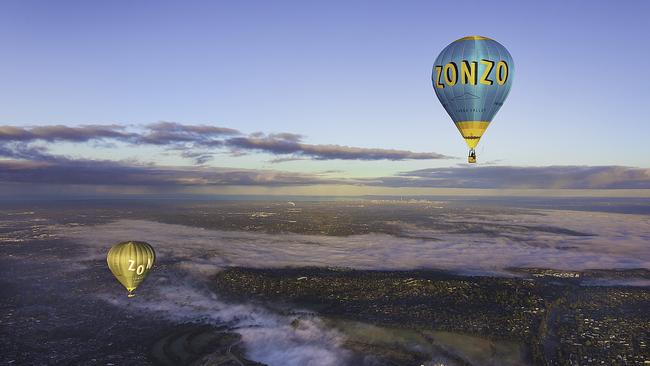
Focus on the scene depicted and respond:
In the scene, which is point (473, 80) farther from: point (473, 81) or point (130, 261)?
point (130, 261)

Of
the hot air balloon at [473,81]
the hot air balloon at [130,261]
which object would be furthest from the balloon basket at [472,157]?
the hot air balloon at [130,261]

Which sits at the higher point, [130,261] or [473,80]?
[473,80]

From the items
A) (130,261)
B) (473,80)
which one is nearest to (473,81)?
(473,80)

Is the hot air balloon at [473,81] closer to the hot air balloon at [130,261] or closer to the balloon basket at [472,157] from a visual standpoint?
the balloon basket at [472,157]

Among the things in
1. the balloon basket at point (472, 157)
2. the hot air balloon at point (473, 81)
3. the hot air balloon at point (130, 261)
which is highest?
the hot air balloon at point (473, 81)

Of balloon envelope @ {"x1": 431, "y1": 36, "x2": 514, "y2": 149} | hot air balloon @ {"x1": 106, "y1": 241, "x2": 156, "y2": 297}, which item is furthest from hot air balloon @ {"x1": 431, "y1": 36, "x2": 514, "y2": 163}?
hot air balloon @ {"x1": 106, "y1": 241, "x2": 156, "y2": 297}

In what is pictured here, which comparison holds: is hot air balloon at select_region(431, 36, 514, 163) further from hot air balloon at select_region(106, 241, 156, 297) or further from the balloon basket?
hot air balloon at select_region(106, 241, 156, 297)

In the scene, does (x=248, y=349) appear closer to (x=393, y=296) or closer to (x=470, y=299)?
(x=393, y=296)
